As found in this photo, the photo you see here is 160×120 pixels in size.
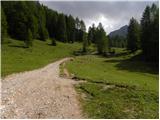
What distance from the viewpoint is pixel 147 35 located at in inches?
3666

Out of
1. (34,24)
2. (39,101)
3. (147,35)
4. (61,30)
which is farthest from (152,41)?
(61,30)

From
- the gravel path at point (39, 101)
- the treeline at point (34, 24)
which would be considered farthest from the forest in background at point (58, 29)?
the gravel path at point (39, 101)

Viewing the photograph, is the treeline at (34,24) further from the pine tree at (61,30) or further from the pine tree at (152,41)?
the pine tree at (152,41)

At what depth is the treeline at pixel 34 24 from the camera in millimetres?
116625

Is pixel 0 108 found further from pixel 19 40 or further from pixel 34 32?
pixel 34 32

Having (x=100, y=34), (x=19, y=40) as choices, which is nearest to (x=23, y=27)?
(x=19, y=40)

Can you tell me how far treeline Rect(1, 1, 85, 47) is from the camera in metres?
117

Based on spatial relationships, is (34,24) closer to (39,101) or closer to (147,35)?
(147,35)

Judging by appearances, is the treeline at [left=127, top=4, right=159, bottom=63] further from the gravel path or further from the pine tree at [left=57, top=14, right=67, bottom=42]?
the gravel path

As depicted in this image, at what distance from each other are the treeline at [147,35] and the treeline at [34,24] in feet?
106

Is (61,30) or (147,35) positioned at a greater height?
(61,30)

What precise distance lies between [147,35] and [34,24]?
160ft

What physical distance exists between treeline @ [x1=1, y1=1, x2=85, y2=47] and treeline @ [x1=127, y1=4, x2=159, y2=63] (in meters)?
32.2

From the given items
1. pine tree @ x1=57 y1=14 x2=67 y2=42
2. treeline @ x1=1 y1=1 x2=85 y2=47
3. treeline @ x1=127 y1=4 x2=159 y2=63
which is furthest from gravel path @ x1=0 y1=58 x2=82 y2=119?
pine tree @ x1=57 y1=14 x2=67 y2=42
